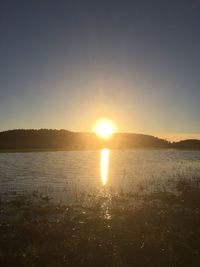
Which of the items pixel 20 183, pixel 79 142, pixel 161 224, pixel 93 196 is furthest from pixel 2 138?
pixel 161 224

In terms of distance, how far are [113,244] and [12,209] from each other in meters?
9.60

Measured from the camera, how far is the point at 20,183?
114ft

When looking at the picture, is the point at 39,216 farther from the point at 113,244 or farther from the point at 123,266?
the point at 123,266

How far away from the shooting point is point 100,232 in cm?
1609

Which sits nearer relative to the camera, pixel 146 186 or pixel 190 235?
pixel 190 235

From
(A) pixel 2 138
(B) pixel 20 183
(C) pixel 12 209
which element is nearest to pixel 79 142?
(A) pixel 2 138

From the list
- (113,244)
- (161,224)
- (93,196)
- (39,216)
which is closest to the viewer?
(113,244)

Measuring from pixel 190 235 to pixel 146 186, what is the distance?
18.1 metres

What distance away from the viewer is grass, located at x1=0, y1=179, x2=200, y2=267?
12773mm

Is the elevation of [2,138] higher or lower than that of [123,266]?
higher

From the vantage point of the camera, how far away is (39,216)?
19.7 meters

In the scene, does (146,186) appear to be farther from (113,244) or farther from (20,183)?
(113,244)

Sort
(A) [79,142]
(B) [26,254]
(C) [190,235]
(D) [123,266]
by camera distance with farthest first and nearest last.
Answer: (A) [79,142]
(C) [190,235]
(B) [26,254]
(D) [123,266]

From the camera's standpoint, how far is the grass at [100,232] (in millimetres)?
12773
